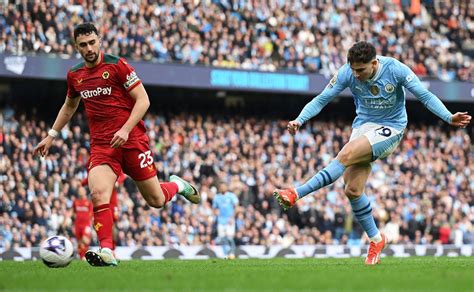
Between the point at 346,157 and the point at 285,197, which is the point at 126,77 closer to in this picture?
the point at 285,197

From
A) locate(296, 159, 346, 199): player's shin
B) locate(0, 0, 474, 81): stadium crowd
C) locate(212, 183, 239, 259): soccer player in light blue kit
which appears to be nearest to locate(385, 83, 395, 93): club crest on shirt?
locate(296, 159, 346, 199): player's shin

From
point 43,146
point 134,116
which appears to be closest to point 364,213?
point 134,116

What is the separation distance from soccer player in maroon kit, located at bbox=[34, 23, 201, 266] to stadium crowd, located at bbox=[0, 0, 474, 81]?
12.7 m

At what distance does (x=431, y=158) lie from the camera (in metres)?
29.2

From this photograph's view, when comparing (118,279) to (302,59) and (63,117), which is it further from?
(302,59)

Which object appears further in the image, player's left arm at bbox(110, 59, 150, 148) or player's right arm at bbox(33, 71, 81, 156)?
player's right arm at bbox(33, 71, 81, 156)

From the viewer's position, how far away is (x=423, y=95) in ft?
33.7

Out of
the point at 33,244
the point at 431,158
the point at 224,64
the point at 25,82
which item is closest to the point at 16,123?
the point at 25,82

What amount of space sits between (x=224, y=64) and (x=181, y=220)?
513 centimetres

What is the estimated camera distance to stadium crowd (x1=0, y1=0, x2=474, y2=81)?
23.2 meters

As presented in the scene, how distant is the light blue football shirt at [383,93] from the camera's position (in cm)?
1034

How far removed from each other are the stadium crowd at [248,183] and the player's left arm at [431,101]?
471 inches

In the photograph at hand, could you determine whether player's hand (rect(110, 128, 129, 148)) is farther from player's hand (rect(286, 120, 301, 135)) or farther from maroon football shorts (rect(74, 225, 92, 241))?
maroon football shorts (rect(74, 225, 92, 241))

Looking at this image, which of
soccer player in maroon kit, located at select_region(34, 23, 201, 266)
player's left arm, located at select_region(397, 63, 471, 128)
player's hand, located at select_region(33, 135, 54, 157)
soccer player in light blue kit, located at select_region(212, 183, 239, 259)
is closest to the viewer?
soccer player in maroon kit, located at select_region(34, 23, 201, 266)
